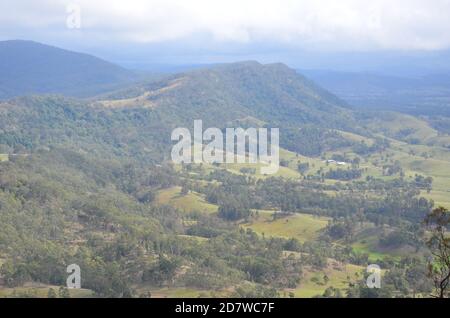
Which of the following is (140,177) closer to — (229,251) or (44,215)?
(44,215)

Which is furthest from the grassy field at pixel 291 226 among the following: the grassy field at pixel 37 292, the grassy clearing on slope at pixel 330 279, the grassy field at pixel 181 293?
the grassy field at pixel 37 292

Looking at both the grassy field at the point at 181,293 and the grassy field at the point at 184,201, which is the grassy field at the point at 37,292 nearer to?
the grassy field at the point at 181,293

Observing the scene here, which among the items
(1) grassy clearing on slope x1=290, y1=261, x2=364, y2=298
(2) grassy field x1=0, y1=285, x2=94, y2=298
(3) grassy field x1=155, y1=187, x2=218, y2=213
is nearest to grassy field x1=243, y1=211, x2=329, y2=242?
(3) grassy field x1=155, y1=187, x2=218, y2=213

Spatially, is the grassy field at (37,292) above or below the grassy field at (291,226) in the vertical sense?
above

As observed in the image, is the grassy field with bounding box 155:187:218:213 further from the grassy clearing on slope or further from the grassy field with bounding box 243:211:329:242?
the grassy clearing on slope

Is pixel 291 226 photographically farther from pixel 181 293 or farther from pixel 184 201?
pixel 181 293

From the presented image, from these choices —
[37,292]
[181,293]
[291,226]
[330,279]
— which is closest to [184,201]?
[291,226]
